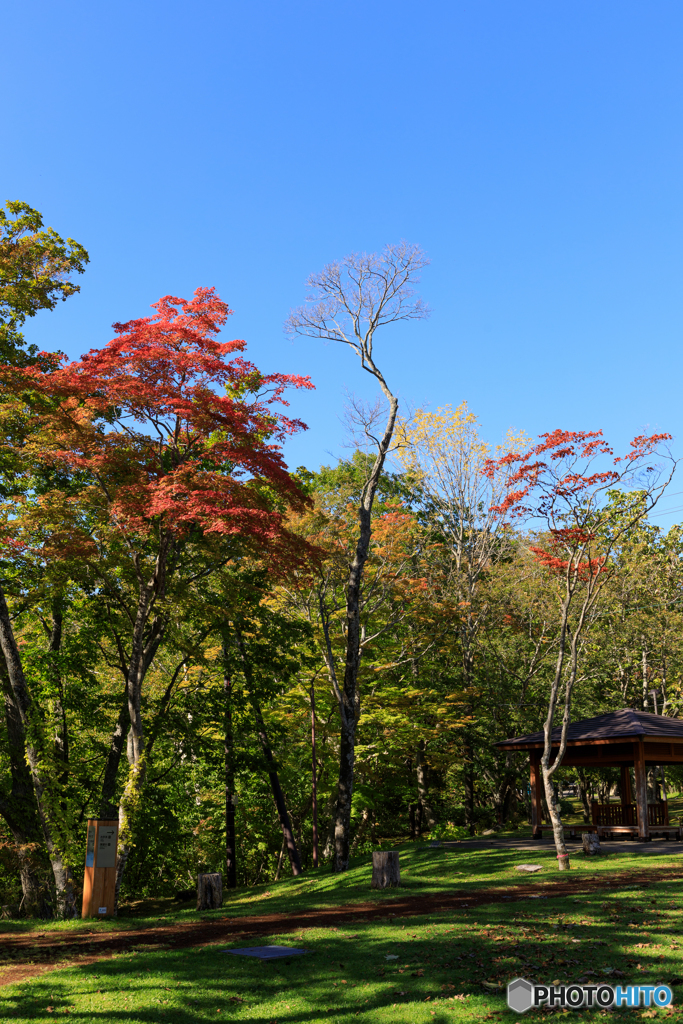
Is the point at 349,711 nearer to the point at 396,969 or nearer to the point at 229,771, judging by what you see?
the point at 229,771

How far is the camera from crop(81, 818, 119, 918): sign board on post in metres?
11.4

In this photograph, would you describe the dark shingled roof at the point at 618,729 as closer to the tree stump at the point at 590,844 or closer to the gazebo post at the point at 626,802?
the gazebo post at the point at 626,802

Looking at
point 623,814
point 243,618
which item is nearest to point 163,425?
point 243,618

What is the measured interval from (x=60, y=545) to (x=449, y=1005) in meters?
9.61

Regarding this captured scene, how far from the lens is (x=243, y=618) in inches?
692

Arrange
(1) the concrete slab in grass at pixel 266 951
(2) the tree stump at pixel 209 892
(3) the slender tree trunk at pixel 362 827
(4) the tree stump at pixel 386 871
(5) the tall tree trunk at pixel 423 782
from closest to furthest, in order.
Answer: (1) the concrete slab in grass at pixel 266 951 < (2) the tree stump at pixel 209 892 < (4) the tree stump at pixel 386 871 < (5) the tall tree trunk at pixel 423 782 < (3) the slender tree trunk at pixel 362 827

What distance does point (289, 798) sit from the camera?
2409 centimetres

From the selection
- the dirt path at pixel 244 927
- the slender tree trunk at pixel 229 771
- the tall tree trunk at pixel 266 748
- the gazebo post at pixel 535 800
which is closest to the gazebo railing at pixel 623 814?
the gazebo post at pixel 535 800

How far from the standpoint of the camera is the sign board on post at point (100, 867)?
37.3 ft

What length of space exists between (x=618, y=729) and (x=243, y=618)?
9511 millimetres

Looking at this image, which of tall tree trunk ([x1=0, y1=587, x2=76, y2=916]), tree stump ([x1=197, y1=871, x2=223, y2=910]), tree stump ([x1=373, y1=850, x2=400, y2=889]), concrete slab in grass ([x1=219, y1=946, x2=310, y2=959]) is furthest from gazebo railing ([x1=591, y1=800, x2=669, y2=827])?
concrete slab in grass ([x1=219, y1=946, x2=310, y2=959])

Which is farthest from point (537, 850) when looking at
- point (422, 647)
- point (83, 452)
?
point (83, 452)

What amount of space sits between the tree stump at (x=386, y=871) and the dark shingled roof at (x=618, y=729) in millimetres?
6874

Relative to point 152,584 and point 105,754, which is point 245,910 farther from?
point 105,754
